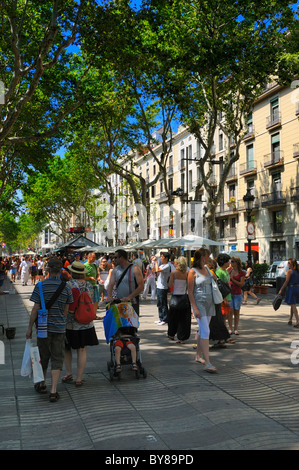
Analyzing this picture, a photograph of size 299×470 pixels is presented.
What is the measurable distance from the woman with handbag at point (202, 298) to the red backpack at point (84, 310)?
1.53 metres

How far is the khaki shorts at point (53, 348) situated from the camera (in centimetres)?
529

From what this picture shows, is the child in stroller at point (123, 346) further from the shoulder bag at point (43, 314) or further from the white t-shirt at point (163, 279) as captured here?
the white t-shirt at point (163, 279)

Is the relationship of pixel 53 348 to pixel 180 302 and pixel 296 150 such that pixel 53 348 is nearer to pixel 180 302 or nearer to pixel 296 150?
pixel 180 302

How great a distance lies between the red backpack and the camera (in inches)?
224

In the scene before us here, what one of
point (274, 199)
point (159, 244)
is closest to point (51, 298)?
point (159, 244)

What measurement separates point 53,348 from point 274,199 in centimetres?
3015

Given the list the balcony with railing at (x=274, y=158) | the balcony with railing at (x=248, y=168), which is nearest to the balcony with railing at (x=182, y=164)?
the balcony with railing at (x=248, y=168)

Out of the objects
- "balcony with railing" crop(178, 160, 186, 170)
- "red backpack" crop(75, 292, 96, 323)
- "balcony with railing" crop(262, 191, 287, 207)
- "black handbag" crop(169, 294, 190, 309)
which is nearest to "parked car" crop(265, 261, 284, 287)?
"balcony with railing" crop(262, 191, 287, 207)

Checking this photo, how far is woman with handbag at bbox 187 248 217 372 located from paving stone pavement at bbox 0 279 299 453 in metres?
0.47

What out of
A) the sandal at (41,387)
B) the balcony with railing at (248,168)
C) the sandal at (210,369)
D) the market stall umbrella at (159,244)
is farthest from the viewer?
the balcony with railing at (248,168)

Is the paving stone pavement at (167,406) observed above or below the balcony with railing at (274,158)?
below

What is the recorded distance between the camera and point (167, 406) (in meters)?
4.87

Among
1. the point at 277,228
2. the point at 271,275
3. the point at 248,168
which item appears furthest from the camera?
the point at 248,168

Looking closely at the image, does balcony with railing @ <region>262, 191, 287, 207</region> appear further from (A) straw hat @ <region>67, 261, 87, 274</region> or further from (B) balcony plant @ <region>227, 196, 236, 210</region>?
(A) straw hat @ <region>67, 261, 87, 274</region>
